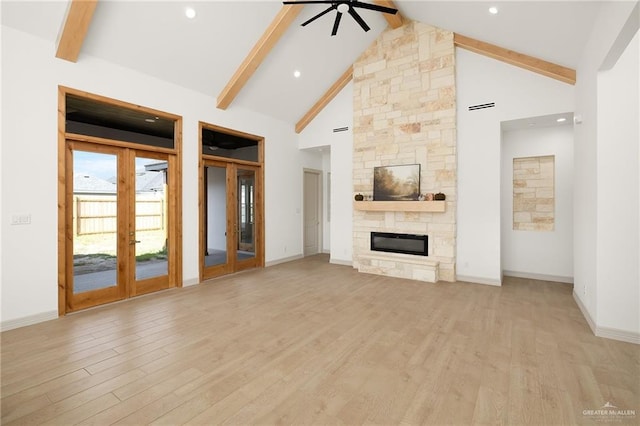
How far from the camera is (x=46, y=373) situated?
2.61 meters

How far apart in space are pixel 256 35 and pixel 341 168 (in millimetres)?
3260

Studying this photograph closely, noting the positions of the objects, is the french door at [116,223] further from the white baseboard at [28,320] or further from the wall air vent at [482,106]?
the wall air vent at [482,106]

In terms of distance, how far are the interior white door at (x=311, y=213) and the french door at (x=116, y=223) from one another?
12.4ft

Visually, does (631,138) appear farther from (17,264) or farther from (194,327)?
(17,264)

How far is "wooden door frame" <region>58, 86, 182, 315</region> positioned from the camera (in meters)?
3.89

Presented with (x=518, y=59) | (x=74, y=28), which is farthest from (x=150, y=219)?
(x=518, y=59)

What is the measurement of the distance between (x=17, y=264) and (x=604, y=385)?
596cm

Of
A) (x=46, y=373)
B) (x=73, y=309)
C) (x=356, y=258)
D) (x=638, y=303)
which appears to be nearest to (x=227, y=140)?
(x=356, y=258)

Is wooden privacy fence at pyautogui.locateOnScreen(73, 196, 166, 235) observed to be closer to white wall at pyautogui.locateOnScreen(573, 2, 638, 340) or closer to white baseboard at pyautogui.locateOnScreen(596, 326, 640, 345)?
white wall at pyautogui.locateOnScreen(573, 2, 638, 340)

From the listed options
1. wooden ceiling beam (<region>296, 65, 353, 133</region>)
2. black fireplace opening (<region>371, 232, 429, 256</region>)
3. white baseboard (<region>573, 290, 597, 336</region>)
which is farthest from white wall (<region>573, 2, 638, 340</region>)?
wooden ceiling beam (<region>296, 65, 353, 133</region>)

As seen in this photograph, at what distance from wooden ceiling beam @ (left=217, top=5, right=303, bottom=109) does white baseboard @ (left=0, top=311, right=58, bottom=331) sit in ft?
13.6

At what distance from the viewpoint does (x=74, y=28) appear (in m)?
3.62

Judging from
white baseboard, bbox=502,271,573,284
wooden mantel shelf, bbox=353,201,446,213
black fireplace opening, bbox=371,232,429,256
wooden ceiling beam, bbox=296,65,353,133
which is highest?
wooden ceiling beam, bbox=296,65,353,133

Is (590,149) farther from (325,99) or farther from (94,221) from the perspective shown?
(94,221)
